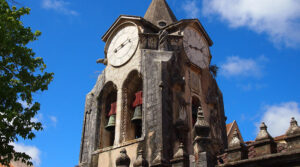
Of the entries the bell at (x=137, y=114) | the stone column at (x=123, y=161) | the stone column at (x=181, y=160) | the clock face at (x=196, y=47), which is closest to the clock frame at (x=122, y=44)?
the clock face at (x=196, y=47)

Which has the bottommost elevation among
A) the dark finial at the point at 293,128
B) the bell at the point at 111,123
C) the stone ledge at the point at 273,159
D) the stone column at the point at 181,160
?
the stone ledge at the point at 273,159

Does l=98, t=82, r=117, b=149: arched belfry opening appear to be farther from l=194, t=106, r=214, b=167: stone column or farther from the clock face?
l=194, t=106, r=214, b=167: stone column

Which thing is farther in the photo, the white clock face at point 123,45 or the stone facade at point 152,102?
the white clock face at point 123,45

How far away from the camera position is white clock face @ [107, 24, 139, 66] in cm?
1595

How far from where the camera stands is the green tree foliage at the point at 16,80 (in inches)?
365

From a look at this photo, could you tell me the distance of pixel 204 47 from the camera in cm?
1734

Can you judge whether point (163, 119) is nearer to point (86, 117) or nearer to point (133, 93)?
point (133, 93)

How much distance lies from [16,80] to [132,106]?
20.1 ft

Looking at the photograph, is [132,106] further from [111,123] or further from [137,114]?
[111,123]

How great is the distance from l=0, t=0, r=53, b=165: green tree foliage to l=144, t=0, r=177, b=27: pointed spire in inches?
308

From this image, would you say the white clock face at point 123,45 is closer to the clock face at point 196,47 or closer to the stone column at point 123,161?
the clock face at point 196,47

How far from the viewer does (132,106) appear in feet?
50.1

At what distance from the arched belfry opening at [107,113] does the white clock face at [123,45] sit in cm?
123

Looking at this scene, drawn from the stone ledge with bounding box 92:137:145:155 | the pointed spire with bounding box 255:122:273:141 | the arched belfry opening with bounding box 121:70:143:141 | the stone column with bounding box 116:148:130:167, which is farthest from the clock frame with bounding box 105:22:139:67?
the pointed spire with bounding box 255:122:273:141
